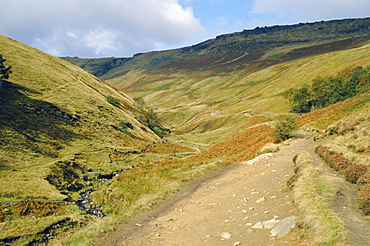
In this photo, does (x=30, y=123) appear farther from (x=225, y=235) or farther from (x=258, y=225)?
(x=258, y=225)

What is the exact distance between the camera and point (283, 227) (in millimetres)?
10438

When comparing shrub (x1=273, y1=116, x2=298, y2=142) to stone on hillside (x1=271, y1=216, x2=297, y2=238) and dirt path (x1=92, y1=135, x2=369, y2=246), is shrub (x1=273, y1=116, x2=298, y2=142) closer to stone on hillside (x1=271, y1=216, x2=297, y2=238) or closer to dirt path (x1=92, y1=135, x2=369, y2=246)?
dirt path (x1=92, y1=135, x2=369, y2=246)

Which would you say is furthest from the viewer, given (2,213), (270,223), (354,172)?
(2,213)

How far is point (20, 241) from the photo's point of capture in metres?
13.1

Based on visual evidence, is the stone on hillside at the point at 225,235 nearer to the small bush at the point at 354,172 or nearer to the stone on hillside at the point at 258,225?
the stone on hillside at the point at 258,225

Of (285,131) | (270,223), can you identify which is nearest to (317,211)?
(270,223)

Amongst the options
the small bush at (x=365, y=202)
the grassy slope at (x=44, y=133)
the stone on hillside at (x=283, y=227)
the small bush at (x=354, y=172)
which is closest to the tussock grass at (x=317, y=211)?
the stone on hillside at (x=283, y=227)

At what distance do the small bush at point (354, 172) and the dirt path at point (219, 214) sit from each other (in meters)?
4.14

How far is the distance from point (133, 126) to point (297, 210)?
5891 centimetres

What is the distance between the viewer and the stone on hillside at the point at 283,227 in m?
10.0

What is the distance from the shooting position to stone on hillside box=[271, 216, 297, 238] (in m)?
10.0

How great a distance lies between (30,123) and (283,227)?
136ft

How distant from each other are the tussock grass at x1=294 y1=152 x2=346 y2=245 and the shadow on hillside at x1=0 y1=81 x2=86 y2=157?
32.6m

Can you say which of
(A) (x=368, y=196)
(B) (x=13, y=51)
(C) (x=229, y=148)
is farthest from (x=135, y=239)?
(B) (x=13, y=51)
